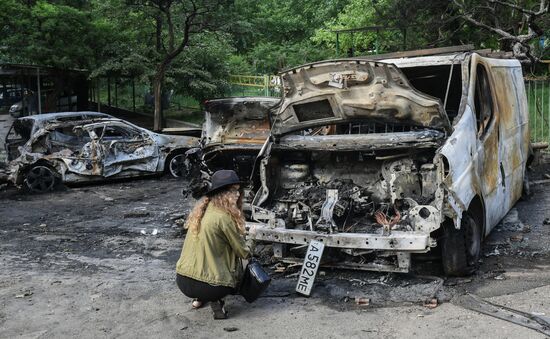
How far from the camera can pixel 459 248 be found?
5.90m

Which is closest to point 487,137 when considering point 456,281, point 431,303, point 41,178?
point 456,281

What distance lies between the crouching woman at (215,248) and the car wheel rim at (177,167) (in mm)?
8677

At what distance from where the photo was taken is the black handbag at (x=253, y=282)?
5344mm

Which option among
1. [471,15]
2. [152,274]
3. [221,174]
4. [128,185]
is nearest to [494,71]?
[221,174]

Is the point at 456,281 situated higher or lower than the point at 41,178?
lower

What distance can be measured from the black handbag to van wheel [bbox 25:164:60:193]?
8.46 meters

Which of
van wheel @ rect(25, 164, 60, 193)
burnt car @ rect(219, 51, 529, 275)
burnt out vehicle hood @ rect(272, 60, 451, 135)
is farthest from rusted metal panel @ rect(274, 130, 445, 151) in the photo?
van wheel @ rect(25, 164, 60, 193)

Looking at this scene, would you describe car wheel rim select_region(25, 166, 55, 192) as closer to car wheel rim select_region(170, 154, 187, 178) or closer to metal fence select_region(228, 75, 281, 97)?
car wheel rim select_region(170, 154, 187, 178)

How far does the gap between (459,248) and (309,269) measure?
1.45 metres

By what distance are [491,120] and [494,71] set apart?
83cm

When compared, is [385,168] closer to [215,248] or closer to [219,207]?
[219,207]

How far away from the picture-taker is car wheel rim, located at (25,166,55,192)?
Result: 41.2 ft

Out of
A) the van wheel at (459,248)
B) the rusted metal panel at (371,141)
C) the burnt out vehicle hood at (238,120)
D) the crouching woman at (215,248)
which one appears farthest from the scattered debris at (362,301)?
the burnt out vehicle hood at (238,120)

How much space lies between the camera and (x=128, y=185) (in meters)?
13.2
